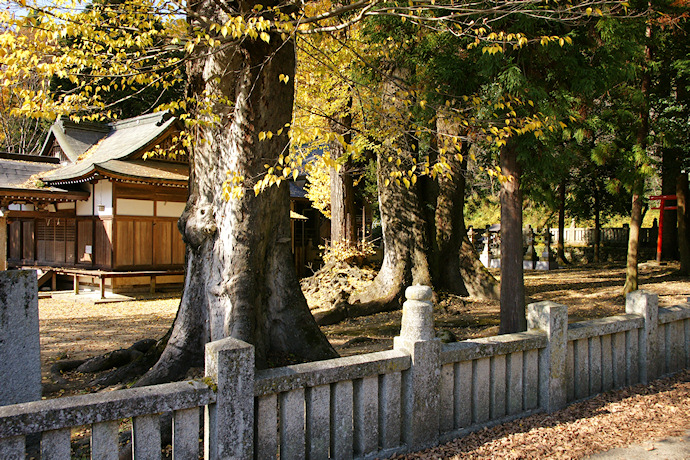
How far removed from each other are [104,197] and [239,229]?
12.3 meters

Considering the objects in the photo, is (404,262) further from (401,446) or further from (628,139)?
(401,446)

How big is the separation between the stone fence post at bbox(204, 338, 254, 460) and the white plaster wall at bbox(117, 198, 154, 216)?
1369 centimetres

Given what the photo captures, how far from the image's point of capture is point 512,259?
7621mm

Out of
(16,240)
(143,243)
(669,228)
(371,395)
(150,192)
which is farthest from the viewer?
(669,228)

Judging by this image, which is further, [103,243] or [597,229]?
[597,229]

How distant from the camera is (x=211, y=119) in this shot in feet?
18.2

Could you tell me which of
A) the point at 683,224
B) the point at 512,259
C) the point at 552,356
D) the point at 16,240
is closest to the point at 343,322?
the point at 512,259

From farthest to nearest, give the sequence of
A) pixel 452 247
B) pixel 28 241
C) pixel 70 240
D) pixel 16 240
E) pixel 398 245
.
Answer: pixel 16 240, pixel 28 241, pixel 70 240, pixel 452 247, pixel 398 245

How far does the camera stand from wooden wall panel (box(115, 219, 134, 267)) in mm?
15574

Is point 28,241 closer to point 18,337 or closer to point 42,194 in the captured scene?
point 42,194

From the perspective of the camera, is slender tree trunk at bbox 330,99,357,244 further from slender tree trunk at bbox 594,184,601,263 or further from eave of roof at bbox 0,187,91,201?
slender tree trunk at bbox 594,184,601,263

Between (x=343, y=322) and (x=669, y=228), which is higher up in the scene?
(x=669, y=228)

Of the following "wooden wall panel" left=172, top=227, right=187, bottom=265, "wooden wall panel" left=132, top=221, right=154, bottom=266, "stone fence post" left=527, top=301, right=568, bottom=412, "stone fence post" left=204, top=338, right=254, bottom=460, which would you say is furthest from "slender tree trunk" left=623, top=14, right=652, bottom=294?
"wooden wall panel" left=132, top=221, right=154, bottom=266

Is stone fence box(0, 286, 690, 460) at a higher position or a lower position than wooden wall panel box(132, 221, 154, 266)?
lower
